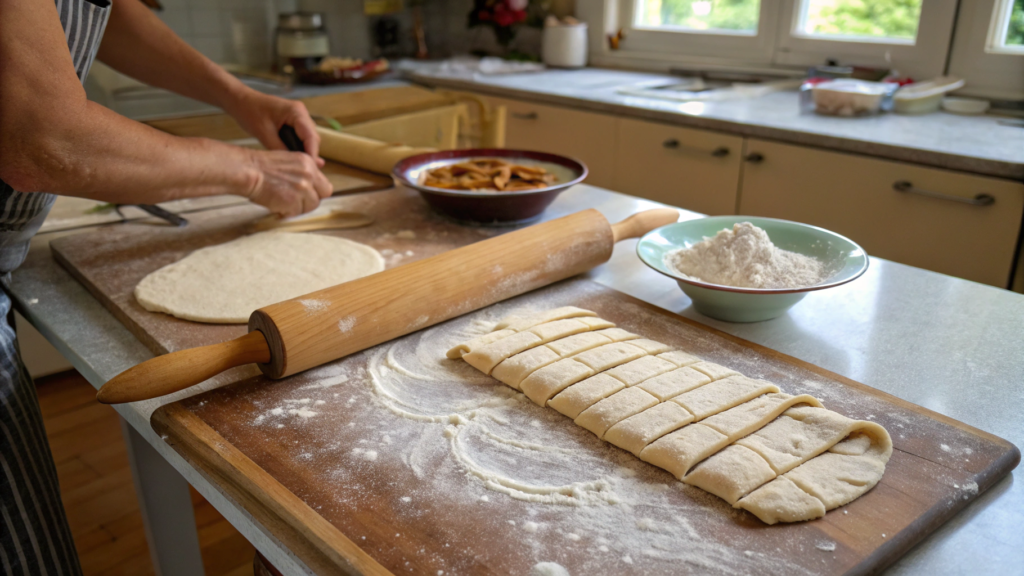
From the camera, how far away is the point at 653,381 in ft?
2.43

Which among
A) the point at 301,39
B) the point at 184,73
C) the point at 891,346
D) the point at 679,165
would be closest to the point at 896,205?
the point at 679,165

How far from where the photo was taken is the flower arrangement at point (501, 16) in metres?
3.25

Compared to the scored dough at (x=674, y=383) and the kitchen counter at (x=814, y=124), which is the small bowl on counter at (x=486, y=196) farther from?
the kitchen counter at (x=814, y=124)

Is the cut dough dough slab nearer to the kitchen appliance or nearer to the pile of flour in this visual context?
the pile of flour

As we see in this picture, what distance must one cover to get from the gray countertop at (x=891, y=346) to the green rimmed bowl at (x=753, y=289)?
0.03 metres

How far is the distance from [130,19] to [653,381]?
1156 millimetres

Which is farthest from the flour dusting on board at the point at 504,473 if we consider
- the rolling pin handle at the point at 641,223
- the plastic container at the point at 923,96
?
the plastic container at the point at 923,96

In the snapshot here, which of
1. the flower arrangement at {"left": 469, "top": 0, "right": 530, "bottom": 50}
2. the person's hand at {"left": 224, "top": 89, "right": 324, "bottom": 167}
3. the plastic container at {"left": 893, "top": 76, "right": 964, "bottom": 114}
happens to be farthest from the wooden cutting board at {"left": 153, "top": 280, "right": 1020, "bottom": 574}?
the flower arrangement at {"left": 469, "top": 0, "right": 530, "bottom": 50}

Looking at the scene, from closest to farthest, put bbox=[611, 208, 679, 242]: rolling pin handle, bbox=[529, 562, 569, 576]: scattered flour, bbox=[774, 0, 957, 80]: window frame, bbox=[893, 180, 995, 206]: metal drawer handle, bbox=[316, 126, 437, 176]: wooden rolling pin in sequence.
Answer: bbox=[529, 562, 569, 576]: scattered flour → bbox=[611, 208, 679, 242]: rolling pin handle → bbox=[316, 126, 437, 176]: wooden rolling pin → bbox=[893, 180, 995, 206]: metal drawer handle → bbox=[774, 0, 957, 80]: window frame

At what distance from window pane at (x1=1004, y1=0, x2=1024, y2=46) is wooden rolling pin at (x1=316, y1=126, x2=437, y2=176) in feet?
6.06

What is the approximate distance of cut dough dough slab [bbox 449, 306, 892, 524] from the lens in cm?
60

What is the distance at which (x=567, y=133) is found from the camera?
262 cm

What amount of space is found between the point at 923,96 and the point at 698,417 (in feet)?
6.20

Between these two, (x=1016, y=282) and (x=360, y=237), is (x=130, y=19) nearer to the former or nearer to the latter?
(x=360, y=237)
